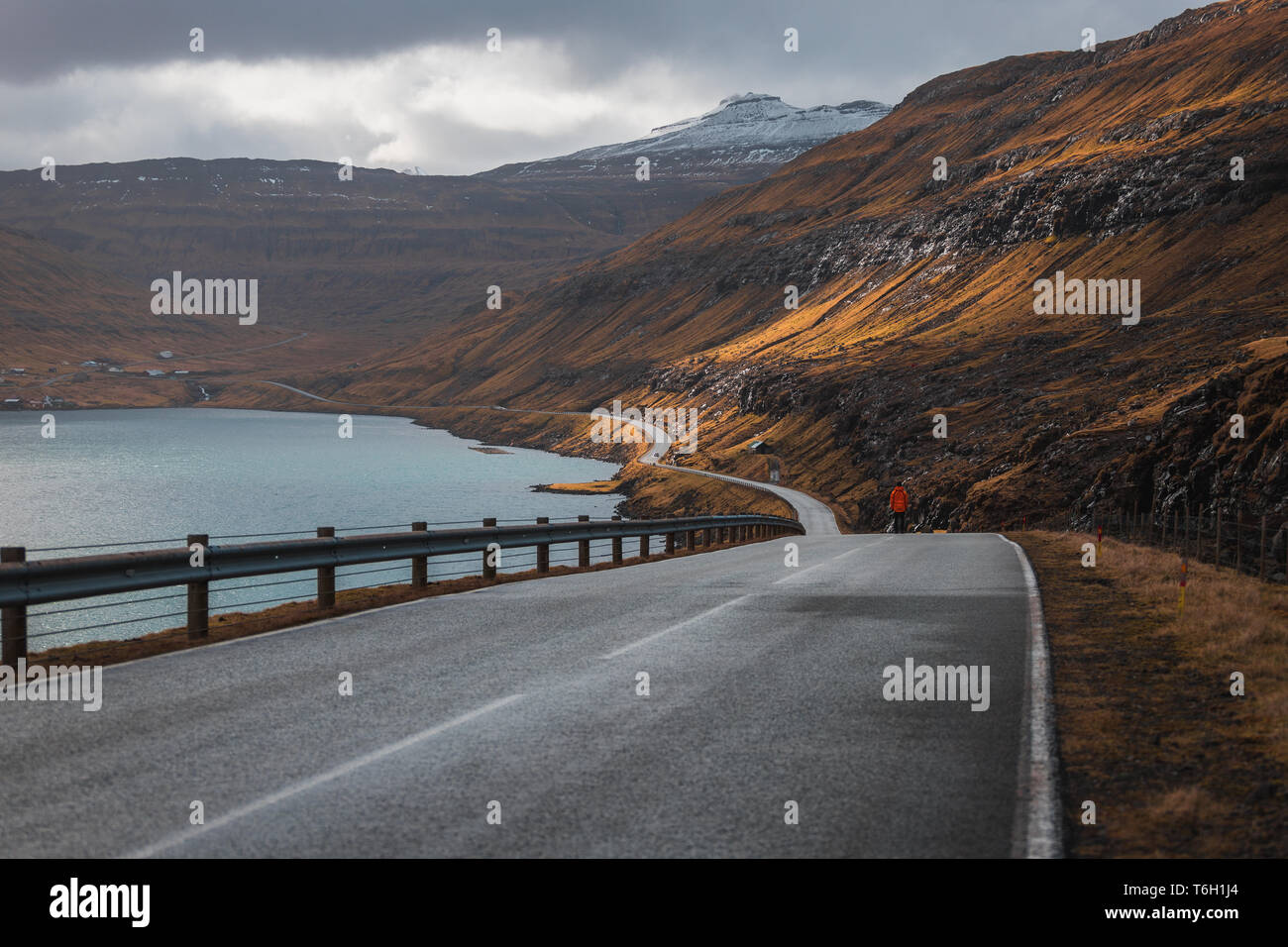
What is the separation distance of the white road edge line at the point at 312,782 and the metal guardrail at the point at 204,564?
14.0 ft

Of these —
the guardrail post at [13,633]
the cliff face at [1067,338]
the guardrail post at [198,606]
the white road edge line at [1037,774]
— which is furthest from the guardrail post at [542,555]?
the cliff face at [1067,338]

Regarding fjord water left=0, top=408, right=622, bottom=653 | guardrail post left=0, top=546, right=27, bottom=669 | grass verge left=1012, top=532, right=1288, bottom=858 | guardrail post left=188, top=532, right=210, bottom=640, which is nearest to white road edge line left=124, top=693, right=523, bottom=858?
grass verge left=1012, top=532, right=1288, bottom=858

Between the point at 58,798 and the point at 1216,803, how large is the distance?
20.4 ft

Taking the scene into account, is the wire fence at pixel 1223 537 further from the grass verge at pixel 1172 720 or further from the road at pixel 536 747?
the road at pixel 536 747

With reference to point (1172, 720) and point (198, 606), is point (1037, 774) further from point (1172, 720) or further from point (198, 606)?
point (198, 606)

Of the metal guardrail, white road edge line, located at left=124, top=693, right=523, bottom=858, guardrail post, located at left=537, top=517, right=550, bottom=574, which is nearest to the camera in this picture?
white road edge line, located at left=124, top=693, right=523, bottom=858

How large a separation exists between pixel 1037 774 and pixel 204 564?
9271 mm

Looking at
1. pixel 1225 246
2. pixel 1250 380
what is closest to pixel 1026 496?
pixel 1250 380

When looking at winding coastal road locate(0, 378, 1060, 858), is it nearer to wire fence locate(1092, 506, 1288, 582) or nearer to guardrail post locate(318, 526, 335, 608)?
guardrail post locate(318, 526, 335, 608)

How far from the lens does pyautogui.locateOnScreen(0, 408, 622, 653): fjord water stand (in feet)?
189

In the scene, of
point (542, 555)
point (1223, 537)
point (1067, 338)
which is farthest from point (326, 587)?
point (1067, 338)

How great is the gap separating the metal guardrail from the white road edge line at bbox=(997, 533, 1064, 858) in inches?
312
